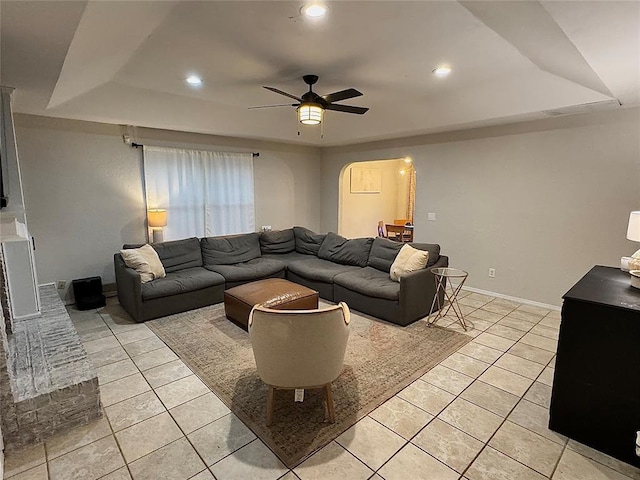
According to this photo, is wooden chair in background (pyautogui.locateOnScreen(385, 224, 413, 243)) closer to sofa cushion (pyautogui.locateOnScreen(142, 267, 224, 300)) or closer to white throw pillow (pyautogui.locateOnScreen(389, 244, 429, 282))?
white throw pillow (pyautogui.locateOnScreen(389, 244, 429, 282))

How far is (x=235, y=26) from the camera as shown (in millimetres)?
2293

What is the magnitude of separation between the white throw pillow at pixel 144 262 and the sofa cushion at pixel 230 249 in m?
0.84

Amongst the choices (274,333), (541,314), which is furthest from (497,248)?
(274,333)

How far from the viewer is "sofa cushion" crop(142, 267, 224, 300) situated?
3865mm

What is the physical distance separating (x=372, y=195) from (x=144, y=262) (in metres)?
5.69

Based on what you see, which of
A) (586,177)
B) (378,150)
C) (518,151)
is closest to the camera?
(586,177)

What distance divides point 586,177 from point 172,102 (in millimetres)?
5143

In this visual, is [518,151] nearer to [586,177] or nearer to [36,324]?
[586,177]

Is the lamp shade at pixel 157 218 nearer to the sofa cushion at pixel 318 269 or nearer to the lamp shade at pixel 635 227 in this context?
the sofa cushion at pixel 318 269

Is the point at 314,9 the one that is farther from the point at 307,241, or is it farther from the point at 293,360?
the point at 307,241

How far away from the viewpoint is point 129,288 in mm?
3861

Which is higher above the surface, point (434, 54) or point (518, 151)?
point (434, 54)

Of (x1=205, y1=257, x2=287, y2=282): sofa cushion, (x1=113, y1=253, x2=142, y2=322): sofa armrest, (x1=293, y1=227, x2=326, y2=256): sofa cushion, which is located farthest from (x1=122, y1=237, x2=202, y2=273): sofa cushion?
(x1=293, y1=227, x2=326, y2=256): sofa cushion

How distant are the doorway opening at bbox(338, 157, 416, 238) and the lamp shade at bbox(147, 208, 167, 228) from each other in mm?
3565
